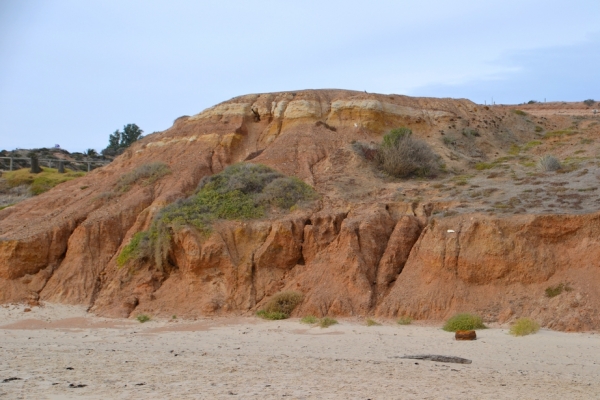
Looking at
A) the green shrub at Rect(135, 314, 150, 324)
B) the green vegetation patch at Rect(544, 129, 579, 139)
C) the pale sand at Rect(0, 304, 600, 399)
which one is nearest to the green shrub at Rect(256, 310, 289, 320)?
the pale sand at Rect(0, 304, 600, 399)

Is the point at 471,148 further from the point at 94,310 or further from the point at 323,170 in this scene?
the point at 94,310

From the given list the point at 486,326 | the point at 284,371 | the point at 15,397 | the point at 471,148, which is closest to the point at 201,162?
the point at 471,148

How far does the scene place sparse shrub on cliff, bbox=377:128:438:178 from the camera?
26625 mm

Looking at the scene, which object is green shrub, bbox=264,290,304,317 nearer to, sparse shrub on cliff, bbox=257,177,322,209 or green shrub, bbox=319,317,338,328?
green shrub, bbox=319,317,338,328

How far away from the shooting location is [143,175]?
1083 inches

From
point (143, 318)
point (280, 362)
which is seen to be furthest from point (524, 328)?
point (143, 318)

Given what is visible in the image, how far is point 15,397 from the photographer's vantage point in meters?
10.4

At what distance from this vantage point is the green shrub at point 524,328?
16.5 m

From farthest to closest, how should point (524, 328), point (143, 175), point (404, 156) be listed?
point (143, 175) < point (404, 156) < point (524, 328)

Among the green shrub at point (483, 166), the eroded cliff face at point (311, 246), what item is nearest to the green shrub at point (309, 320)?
the eroded cliff face at point (311, 246)

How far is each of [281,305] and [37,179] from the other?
23.0 m

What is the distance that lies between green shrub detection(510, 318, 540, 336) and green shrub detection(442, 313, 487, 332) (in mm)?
943

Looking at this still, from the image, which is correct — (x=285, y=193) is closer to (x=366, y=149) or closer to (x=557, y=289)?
(x=366, y=149)

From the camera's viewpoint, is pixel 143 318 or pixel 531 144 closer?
pixel 143 318
